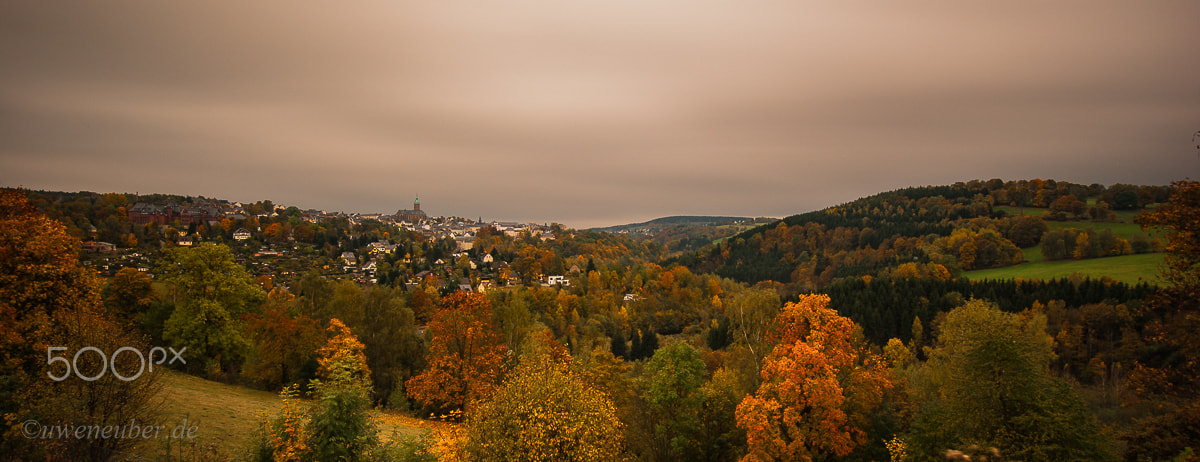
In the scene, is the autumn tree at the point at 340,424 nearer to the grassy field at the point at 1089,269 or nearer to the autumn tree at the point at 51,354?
the autumn tree at the point at 51,354

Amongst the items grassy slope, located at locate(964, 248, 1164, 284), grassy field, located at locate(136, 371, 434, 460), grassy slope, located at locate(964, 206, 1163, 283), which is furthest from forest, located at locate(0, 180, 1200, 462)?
grassy slope, located at locate(964, 248, 1164, 284)

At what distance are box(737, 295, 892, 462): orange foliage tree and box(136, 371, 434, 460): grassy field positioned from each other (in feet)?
41.4

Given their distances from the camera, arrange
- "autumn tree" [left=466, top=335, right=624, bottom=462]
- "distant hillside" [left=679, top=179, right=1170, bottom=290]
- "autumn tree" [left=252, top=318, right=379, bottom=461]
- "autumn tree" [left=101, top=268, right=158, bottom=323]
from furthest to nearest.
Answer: "distant hillside" [left=679, top=179, right=1170, bottom=290], "autumn tree" [left=101, top=268, right=158, bottom=323], "autumn tree" [left=466, top=335, right=624, bottom=462], "autumn tree" [left=252, top=318, right=379, bottom=461]

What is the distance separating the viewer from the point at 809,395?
17.4m

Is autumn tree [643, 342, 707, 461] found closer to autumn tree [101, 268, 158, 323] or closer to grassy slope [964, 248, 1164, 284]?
autumn tree [101, 268, 158, 323]

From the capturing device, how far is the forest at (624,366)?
444 inches

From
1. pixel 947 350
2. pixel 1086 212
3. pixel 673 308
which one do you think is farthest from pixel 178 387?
pixel 1086 212

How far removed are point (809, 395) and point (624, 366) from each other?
Result: 1271 cm

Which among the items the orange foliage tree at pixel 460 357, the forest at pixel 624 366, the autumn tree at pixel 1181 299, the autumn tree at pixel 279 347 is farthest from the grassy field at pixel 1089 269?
the autumn tree at pixel 279 347

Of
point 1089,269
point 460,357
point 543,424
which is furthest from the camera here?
point 1089,269

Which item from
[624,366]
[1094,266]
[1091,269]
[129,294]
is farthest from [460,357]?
[1094,266]

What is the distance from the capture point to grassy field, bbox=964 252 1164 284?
176 ft

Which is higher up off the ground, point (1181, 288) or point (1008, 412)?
point (1181, 288)

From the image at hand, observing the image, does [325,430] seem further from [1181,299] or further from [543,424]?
[1181,299]
